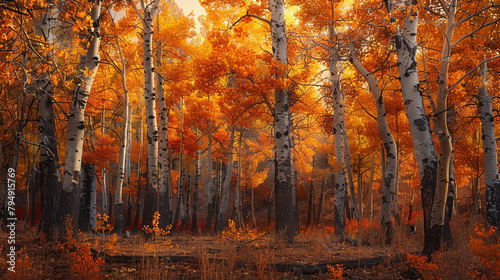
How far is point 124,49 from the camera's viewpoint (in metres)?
14.9

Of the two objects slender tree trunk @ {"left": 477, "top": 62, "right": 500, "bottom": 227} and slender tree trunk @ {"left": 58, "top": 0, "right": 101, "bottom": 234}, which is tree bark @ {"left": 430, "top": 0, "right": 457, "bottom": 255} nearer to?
slender tree trunk @ {"left": 477, "top": 62, "right": 500, "bottom": 227}

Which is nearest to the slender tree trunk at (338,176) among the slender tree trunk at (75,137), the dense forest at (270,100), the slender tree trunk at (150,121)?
the dense forest at (270,100)

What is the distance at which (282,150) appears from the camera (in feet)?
26.5

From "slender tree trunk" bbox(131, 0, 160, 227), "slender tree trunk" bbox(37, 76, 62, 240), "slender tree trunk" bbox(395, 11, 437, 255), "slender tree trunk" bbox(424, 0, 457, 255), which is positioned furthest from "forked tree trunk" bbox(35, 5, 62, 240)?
"slender tree trunk" bbox(424, 0, 457, 255)

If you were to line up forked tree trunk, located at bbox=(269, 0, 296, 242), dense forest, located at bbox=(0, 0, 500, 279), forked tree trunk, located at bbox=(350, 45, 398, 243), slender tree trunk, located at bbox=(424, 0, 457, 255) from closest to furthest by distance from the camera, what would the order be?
1. slender tree trunk, located at bbox=(424, 0, 457, 255)
2. dense forest, located at bbox=(0, 0, 500, 279)
3. forked tree trunk, located at bbox=(269, 0, 296, 242)
4. forked tree trunk, located at bbox=(350, 45, 398, 243)

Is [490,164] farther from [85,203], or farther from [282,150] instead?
[85,203]

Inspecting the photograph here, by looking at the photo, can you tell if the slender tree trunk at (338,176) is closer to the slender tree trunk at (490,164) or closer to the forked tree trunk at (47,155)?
the slender tree trunk at (490,164)

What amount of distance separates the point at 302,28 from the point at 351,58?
172 inches

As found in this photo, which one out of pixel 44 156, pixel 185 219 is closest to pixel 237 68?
pixel 44 156

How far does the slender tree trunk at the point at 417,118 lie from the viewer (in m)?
5.52

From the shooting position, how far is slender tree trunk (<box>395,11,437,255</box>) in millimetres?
5520

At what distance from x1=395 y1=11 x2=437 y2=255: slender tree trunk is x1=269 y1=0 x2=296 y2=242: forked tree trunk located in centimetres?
305

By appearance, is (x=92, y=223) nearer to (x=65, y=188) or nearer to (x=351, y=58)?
(x=65, y=188)

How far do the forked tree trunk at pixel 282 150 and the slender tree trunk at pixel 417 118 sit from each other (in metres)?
3.05
